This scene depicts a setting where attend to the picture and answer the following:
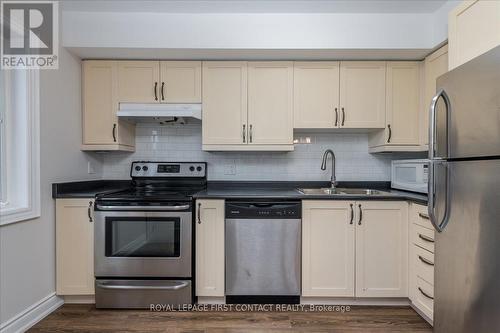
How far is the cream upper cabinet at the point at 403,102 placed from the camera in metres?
2.76

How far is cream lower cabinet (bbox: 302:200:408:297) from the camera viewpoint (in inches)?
95.8

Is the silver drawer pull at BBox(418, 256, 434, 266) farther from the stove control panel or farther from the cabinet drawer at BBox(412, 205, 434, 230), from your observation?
the stove control panel

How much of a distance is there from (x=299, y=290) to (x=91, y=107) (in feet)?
7.96

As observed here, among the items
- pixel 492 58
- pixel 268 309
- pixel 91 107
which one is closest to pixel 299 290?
pixel 268 309

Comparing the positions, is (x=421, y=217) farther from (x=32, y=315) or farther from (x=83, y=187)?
(x=32, y=315)

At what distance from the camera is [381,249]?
2438 mm

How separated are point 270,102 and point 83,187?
1839 mm

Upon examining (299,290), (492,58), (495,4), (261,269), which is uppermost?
(495,4)

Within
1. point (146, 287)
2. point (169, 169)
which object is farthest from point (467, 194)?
point (169, 169)

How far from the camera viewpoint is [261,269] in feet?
7.91

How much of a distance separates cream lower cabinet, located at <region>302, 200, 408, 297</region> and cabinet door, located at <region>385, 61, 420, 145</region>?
83cm

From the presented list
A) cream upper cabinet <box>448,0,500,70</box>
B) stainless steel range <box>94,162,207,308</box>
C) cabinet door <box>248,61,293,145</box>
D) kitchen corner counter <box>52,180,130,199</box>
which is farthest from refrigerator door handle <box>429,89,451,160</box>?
kitchen corner counter <box>52,180,130,199</box>

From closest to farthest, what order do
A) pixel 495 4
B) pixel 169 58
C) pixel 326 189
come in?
pixel 495 4
pixel 169 58
pixel 326 189

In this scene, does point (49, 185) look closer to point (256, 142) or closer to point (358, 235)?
point (256, 142)
